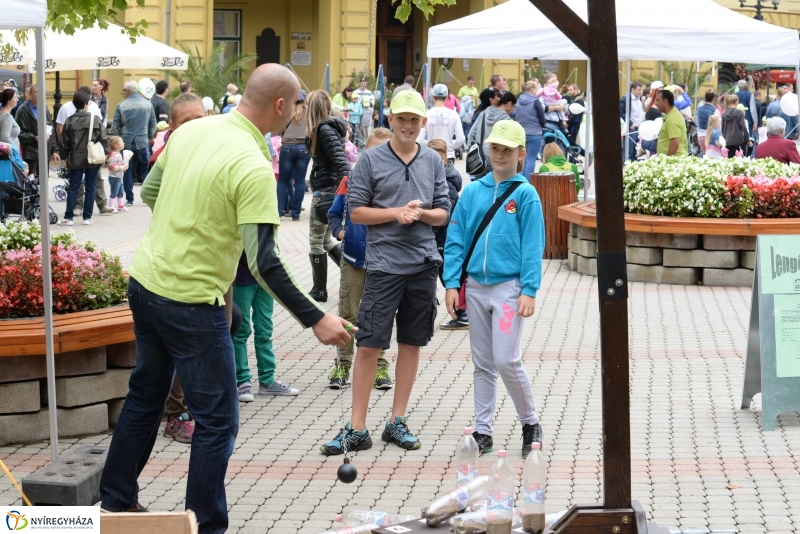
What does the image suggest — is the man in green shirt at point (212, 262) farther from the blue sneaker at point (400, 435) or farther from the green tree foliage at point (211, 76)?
the green tree foliage at point (211, 76)

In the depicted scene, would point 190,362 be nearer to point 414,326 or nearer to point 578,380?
point 414,326

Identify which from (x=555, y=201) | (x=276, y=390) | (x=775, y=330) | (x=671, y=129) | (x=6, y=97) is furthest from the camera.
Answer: (x=6, y=97)

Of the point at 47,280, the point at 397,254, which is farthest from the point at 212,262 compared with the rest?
the point at 397,254

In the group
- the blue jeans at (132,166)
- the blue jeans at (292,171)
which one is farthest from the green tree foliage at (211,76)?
the blue jeans at (292,171)

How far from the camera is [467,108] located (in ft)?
108

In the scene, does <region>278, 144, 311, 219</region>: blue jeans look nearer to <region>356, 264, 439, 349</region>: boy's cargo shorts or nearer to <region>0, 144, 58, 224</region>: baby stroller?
<region>0, 144, 58, 224</region>: baby stroller

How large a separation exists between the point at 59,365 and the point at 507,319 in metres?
2.47

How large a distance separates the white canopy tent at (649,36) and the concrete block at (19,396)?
8.68 meters

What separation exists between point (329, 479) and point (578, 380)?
2.86 m

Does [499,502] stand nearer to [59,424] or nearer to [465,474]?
[465,474]

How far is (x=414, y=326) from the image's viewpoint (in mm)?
6641

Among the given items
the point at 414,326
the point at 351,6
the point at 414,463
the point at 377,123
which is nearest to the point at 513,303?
the point at 414,326

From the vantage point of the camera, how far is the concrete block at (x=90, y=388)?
674cm

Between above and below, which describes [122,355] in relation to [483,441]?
above
